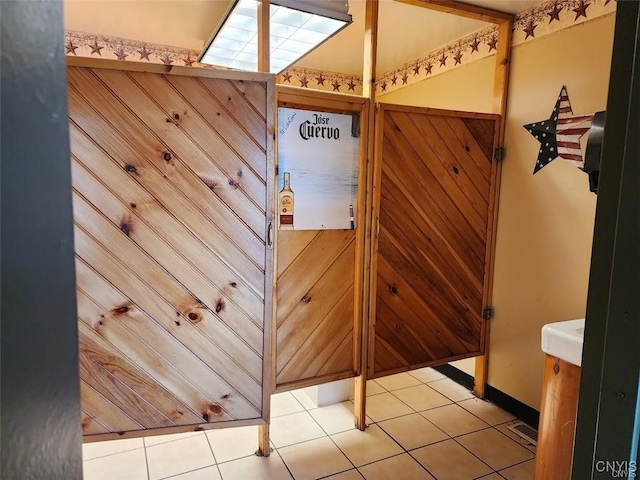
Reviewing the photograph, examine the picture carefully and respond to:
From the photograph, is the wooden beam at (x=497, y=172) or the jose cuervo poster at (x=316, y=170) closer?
the jose cuervo poster at (x=316, y=170)

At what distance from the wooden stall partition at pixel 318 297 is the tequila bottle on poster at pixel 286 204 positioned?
0.05 metres

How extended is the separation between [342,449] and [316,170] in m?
1.59

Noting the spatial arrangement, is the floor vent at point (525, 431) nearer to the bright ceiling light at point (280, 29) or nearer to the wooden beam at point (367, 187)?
the wooden beam at point (367, 187)

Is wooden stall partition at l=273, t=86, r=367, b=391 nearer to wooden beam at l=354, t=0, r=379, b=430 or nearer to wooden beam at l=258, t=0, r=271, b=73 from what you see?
wooden beam at l=354, t=0, r=379, b=430

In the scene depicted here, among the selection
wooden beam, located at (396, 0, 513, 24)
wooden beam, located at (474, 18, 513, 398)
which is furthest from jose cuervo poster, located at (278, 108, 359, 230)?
wooden beam, located at (474, 18, 513, 398)

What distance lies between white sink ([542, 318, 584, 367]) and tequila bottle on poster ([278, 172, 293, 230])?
1.28 m

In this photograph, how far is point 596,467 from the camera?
2.23 feet

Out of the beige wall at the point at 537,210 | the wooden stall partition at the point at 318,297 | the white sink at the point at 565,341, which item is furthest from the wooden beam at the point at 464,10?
the white sink at the point at 565,341

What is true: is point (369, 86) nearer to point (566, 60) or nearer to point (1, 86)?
point (566, 60)

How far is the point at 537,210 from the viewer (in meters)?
2.52

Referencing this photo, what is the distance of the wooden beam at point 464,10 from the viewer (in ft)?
7.71

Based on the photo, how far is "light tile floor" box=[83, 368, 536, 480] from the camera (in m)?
2.13

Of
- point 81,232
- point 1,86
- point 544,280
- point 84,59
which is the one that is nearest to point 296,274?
point 81,232

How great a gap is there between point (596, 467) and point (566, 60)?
233 cm
